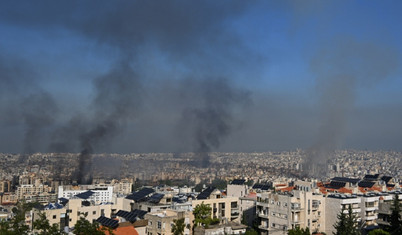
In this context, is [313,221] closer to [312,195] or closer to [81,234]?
[312,195]

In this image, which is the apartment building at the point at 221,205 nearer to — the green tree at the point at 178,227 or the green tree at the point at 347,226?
the green tree at the point at 178,227

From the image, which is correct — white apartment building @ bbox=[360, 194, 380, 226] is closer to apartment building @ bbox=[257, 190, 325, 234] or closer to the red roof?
apartment building @ bbox=[257, 190, 325, 234]

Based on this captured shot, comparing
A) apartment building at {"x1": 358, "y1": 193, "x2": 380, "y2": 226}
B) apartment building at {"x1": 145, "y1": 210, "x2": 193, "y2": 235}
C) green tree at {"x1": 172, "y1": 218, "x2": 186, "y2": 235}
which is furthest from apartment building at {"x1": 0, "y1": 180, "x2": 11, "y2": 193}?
apartment building at {"x1": 358, "y1": 193, "x2": 380, "y2": 226}

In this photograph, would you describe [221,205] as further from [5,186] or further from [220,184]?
[5,186]

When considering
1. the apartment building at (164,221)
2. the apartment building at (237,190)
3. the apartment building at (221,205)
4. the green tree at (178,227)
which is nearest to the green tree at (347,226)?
the apartment building at (221,205)

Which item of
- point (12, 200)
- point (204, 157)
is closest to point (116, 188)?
point (12, 200)

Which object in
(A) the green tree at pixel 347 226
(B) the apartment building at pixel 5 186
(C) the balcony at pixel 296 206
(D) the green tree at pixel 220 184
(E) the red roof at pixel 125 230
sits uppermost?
(C) the balcony at pixel 296 206

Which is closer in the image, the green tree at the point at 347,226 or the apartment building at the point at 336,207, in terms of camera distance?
the green tree at the point at 347,226

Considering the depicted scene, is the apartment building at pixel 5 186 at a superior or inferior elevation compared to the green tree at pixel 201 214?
inferior

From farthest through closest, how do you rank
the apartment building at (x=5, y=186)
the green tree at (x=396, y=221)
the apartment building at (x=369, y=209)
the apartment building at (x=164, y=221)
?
the apartment building at (x=5, y=186)
the apartment building at (x=369, y=209)
the apartment building at (x=164, y=221)
the green tree at (x=396, y=221)

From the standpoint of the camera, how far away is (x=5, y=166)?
7075cm

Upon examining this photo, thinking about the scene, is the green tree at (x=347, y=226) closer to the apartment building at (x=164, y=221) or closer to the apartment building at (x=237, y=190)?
the apartment building at (x=164, y=221)

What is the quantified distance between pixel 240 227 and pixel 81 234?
626 centimetres

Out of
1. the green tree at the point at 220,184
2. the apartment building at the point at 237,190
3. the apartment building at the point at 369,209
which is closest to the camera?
the apartment building at the point at 369,209
